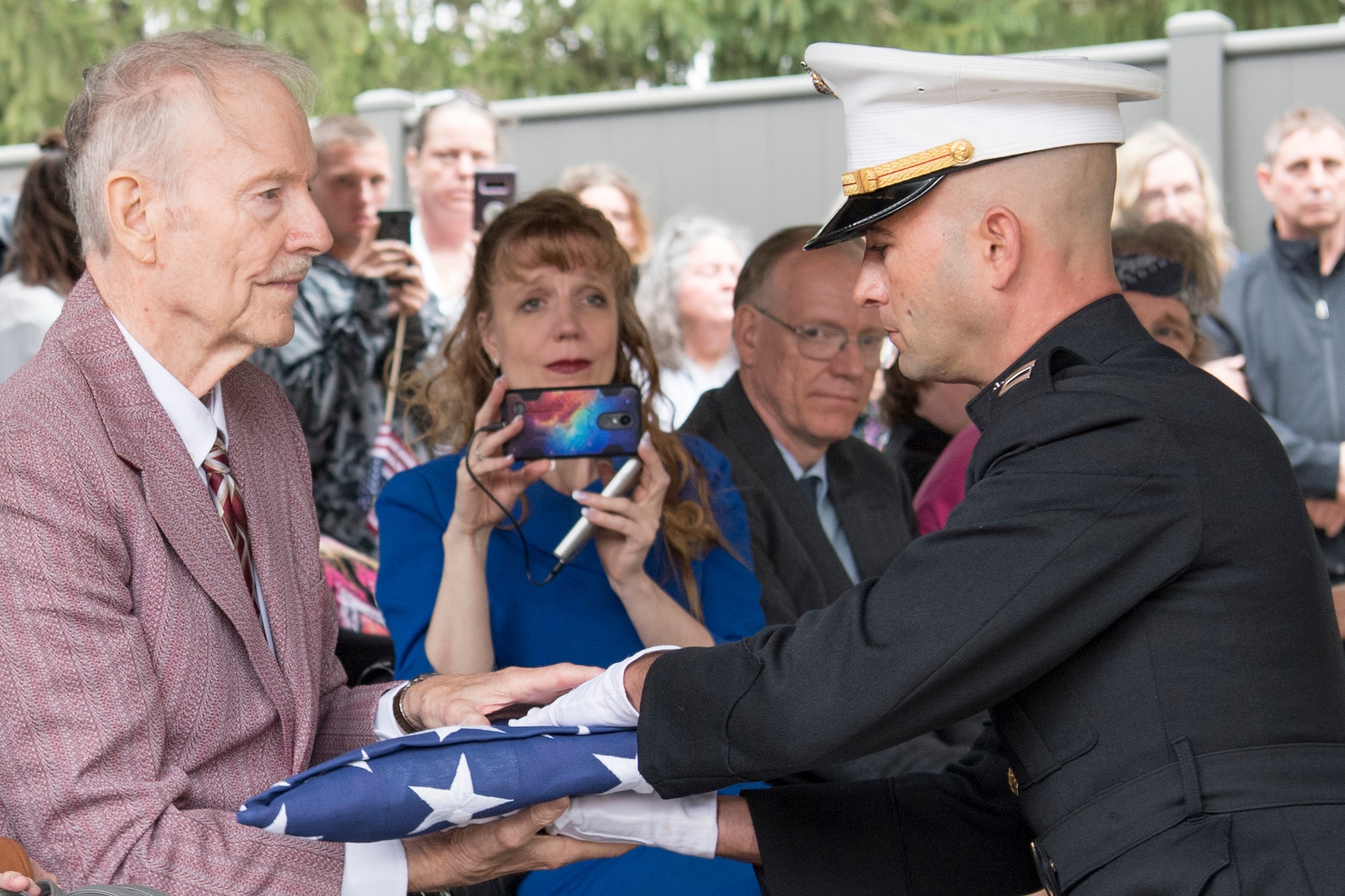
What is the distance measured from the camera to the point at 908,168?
1756mm

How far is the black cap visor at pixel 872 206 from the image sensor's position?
175 centimetres

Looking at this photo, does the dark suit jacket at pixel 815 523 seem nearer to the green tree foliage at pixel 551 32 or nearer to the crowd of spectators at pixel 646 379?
the crowd of spectators at pixel 646 379

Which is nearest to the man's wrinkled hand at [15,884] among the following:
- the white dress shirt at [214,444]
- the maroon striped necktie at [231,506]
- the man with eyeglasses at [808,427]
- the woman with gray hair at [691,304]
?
the white dress shirt at [214,444]

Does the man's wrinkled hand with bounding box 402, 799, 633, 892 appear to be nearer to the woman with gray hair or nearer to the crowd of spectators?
the crowd of spectators

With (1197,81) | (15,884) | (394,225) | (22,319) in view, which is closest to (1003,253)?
(15,884)

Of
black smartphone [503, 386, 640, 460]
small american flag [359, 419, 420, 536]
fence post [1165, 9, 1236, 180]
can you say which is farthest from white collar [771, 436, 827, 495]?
fence post [1165, 9, 1236, 180]

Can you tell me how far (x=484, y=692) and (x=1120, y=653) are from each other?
34.1 inches

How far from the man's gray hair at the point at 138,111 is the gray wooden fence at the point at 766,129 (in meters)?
4.86

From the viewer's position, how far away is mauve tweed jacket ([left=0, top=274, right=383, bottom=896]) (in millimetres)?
1637

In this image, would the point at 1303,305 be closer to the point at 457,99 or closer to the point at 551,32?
the point at 457,99

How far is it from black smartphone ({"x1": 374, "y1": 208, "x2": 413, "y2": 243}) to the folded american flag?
2.81 m

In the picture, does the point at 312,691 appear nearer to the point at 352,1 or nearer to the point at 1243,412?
the point at 1243,412

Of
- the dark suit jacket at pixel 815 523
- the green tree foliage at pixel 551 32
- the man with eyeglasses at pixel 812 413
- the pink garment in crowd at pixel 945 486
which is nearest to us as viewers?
the dark suit jacket at pixel 815 523

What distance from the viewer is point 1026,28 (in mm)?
8742
